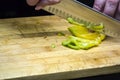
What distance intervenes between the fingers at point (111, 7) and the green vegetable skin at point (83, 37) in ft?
0.32

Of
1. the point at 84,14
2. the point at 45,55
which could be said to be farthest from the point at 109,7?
the point at 45,55

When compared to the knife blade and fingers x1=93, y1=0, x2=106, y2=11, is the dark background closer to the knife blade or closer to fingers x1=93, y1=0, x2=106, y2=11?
fingers x1=93, y1=0, x2=106, y2=11

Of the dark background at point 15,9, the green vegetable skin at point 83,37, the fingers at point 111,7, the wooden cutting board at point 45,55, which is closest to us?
the wooden cutting board at point 45,55

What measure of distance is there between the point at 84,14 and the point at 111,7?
0.16 meters

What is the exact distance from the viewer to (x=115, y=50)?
132 centimetres

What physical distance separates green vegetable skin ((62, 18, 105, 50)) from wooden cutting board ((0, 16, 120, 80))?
3 cm

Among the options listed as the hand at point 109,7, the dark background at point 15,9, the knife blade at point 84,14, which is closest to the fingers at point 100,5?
the hand at point 109,7

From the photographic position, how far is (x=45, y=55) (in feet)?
4.03

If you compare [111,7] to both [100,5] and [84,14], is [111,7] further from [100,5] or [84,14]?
[84,14]

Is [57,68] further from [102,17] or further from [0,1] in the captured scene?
[0,1]

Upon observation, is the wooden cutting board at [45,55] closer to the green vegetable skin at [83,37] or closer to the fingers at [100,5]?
the green vegetable skin at [83,37]

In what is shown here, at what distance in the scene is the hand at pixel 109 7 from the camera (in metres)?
1.46

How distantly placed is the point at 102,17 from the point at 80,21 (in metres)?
0.11

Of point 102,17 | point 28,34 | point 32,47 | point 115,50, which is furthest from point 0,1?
point 115,50
